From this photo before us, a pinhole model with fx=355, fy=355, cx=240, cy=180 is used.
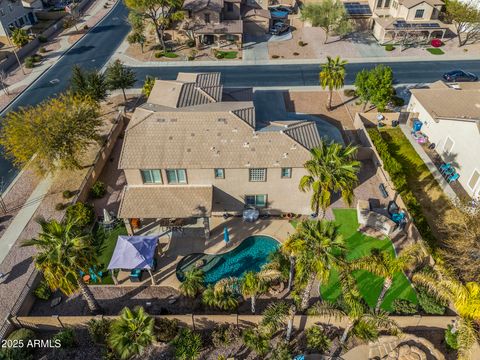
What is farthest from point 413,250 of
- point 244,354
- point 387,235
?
point 244,354

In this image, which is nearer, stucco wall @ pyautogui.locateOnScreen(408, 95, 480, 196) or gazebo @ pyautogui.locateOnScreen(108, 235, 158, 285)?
gazebo @ pyautogui.locateOnScreen(108, 235, 158, 285)

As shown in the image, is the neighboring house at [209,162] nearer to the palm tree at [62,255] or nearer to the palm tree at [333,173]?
the palm tree at [333,173]

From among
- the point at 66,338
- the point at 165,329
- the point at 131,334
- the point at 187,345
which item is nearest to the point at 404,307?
the point at 187,345

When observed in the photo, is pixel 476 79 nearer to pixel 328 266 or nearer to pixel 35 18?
pixel 328 266

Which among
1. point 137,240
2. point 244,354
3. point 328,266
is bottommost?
point 244,354

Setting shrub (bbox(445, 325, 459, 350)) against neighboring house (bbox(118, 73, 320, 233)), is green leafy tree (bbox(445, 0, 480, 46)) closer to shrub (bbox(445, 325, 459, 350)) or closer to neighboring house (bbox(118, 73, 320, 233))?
A: neighboring house (bbox(118, 73, 320, 233))

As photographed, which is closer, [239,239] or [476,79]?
[239,239]

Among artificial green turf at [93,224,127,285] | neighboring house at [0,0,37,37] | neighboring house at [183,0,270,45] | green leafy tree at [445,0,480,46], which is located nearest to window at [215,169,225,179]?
artificial green turf at [93,224,127,285]

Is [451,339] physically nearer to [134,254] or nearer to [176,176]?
[134,254]
